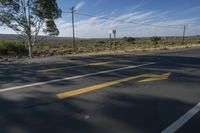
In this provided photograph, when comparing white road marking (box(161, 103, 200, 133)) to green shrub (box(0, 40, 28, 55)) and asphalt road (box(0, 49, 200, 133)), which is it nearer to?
asphalt road (box(0, 49, 200, 133))

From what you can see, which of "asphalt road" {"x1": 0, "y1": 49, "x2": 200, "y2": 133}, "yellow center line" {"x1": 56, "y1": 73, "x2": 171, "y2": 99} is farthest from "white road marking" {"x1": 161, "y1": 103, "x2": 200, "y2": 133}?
"yellow center line" {"x1": 56, "y1": 73, "x2": 171, "y2": 99}

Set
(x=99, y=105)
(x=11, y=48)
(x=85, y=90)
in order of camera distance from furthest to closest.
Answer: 1. (x=11, y=48)
2. (x=85, y=90)
3. (x=99, y=105)

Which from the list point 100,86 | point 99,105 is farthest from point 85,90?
point 99,105

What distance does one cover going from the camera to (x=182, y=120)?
4.71 metres

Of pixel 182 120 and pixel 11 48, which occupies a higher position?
pixel 182 120

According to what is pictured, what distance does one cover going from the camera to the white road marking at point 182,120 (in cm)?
425

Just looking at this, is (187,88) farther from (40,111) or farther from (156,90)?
(40,111)

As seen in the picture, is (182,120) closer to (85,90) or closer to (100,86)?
(85,90)

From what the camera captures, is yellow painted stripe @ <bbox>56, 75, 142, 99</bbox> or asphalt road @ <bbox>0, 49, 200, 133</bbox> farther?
yellow painted stripe @ <bbox>56, 75, 142, 99</bbox>

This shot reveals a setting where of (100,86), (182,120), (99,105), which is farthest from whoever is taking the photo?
(100,86)

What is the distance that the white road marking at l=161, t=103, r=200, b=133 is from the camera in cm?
425

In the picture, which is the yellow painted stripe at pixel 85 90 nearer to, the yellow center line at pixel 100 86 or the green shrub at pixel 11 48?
the yellow center line at pixel 100 86

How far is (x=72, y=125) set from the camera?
4438 mm

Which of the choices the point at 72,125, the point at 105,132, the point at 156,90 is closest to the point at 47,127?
the point at 72,125
